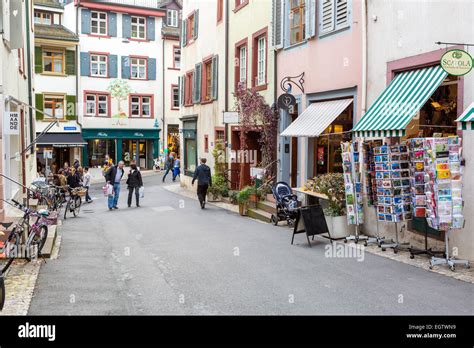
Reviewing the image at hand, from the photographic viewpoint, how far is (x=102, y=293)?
26.0 ft

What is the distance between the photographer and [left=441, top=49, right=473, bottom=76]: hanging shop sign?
28.3 ft

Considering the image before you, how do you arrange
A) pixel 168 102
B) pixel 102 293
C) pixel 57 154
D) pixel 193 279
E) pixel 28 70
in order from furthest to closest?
1. pixel 168 102
2. pixel 57 154
3. pixel 28 70
4. pixel 193 279
5. pixel 102 293

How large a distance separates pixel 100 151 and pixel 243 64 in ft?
72.8

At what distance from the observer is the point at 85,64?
39344 mm

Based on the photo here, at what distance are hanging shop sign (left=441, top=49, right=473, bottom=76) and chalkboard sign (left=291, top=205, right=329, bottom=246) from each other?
4031mm

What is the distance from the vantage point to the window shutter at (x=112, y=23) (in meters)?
40.5

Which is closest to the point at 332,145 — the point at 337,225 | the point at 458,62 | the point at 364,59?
the point at 364,59

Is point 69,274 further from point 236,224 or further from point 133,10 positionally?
point 133,10

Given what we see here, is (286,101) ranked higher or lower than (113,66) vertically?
lower

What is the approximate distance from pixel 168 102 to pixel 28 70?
74.1 feet

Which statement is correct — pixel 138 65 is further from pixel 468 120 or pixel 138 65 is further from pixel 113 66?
pixel 468 120

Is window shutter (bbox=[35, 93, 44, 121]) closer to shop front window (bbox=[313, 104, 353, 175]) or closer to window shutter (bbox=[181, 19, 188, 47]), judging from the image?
window shutter (bbox=[181, 19, 188, 47])

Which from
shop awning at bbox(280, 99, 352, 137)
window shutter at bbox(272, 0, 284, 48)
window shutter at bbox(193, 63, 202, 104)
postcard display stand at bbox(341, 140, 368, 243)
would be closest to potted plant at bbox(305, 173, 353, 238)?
postcard display stand at bbox(341, 140, 368, 243)

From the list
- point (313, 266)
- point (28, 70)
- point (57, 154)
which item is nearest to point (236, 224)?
point (313, 266)
